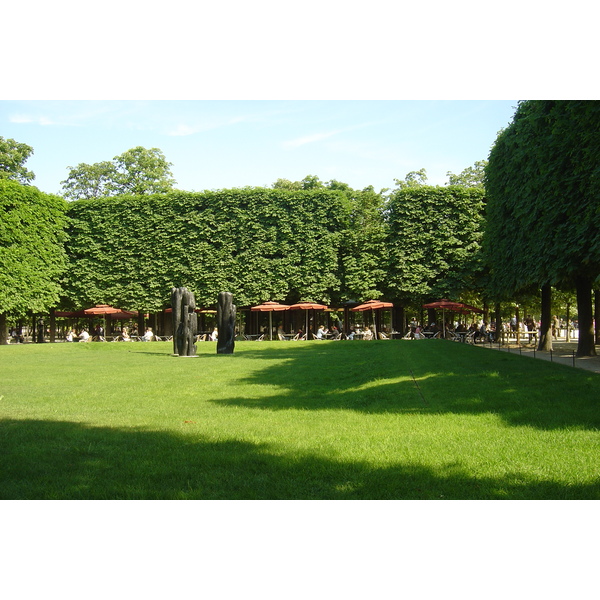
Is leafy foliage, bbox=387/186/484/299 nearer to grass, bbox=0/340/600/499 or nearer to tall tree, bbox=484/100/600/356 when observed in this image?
tall tree, bbox=484/100/600/356

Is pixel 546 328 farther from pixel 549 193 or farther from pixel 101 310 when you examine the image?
pixel 101 310

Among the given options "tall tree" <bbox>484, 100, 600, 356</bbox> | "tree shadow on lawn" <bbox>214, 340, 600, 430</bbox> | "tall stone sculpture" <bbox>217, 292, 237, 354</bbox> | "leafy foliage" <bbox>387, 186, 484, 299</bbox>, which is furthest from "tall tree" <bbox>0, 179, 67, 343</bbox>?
"tall tree" <bbox>484, 100, 600, 356</bbox>

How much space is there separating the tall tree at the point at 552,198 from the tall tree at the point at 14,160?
3168 cm

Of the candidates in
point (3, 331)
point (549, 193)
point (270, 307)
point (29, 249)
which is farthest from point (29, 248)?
point (549, 193)

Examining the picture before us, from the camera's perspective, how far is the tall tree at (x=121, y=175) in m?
45.5

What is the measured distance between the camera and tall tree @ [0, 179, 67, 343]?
32125mm

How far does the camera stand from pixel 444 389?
32.9ft

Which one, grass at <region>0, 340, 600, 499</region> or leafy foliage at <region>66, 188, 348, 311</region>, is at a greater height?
leafy foliage at <region>66, 188, 348, 311</region>

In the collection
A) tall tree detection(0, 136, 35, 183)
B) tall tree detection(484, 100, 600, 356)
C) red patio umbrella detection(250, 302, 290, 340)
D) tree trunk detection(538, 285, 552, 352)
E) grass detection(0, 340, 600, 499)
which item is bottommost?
grass detection(0, 340, 600, 499)

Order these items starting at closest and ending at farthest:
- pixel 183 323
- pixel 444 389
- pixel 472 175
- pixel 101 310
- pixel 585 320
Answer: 1. pixel 444 389
2. pixel 585 320
3. pixel 183 323
4. pixel 101 310
5. pixel 472 175

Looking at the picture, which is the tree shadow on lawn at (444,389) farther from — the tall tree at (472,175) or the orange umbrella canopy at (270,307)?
the tall tree at (472,175)

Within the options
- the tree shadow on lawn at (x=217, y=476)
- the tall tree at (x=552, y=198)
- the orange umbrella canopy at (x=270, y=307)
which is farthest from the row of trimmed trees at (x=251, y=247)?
the tree shadow on lawn at (x=217, y=476)

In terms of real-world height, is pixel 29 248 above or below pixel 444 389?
above

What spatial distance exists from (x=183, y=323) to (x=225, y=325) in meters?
1.65
